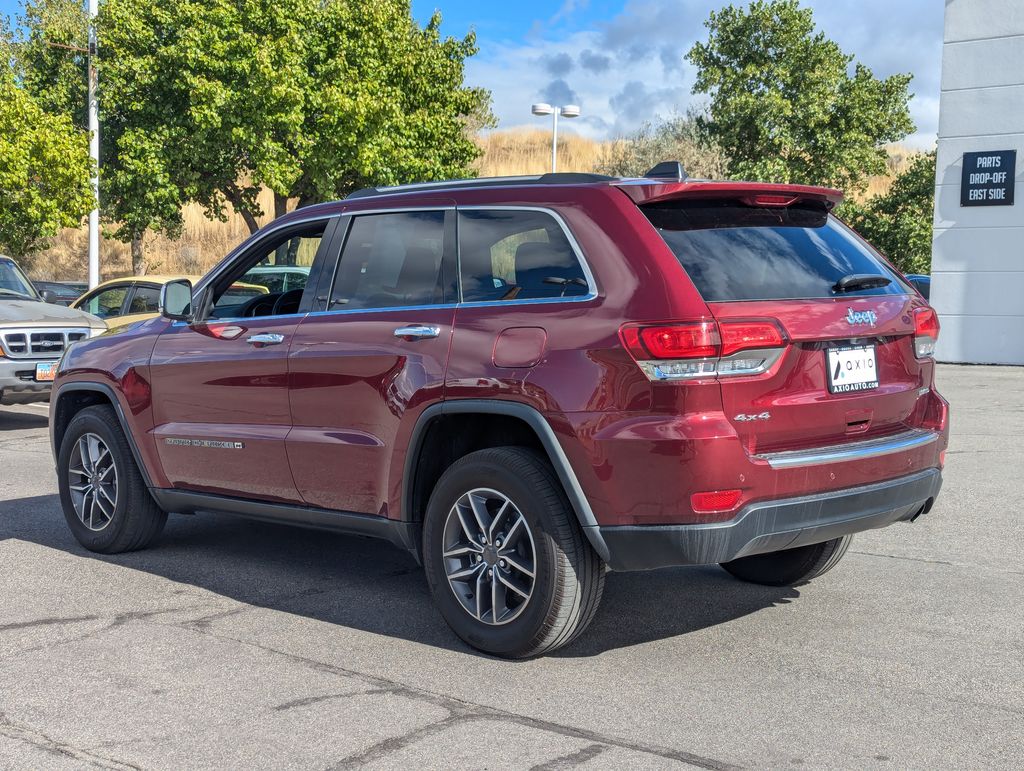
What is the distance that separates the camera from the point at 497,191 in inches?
198

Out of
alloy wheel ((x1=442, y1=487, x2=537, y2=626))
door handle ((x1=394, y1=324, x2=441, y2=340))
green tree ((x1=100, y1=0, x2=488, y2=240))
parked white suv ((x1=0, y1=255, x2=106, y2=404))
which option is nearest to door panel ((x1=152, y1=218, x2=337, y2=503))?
door handle ((x1=394, y1=324, x2=441, y2=340))

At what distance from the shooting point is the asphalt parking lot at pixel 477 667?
382 cm

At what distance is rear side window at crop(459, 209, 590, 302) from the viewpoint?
4.66 m

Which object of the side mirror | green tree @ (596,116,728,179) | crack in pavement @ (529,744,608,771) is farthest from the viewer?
green tree @ (596,116,728,179)

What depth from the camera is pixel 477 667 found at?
470 centimetres

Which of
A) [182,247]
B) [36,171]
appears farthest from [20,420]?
[182,247]

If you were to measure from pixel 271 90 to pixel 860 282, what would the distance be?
1055 inches

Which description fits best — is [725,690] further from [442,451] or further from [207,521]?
[207,521]

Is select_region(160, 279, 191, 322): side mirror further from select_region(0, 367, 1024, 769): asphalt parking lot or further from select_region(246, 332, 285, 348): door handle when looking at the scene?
select_region(0, 367, 1024, 769): asphalt parking lot

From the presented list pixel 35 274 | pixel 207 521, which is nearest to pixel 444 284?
pixel 207 521

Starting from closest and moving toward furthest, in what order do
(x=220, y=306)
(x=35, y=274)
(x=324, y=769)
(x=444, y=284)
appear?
1. (x=324, y=769)
2. (x=444, y=284)
3. (x=220, y=306)
4. (x=35, y=274)

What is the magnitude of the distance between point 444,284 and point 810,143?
3208 centimetres

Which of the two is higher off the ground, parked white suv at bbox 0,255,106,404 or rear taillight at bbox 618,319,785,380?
rear taillight at bbox 618,319,785,380

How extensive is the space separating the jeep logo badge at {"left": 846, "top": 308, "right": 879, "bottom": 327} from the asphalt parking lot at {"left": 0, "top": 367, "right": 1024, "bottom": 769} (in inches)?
51.4
